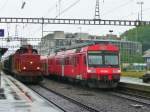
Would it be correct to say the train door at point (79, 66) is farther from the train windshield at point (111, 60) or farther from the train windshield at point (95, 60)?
the train windshield at point (111, 60)

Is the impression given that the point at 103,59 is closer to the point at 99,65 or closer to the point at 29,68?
the point at 99,65

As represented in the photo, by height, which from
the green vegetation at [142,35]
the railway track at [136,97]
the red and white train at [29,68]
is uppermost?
the green vegetation at [142,35]

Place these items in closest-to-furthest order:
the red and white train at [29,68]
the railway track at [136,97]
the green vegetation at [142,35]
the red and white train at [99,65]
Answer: the railway track at [136,97]
the red and white train at [99,65]
the red and white train at [29,68]
the green vegetation at [142,35]

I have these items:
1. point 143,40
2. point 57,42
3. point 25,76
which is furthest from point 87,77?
point 143,40

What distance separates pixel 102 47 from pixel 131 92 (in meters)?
3.70

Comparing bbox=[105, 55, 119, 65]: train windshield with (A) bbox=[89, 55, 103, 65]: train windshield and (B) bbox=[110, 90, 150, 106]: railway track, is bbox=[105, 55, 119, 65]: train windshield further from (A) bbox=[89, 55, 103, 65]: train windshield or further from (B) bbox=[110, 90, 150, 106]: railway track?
(B) bbox=[110, 90, 150, 106]: railway track

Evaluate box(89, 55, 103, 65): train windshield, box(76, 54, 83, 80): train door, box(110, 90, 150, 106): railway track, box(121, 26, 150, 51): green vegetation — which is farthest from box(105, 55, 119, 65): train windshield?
box(121, 26, 150, 51): green vegetation

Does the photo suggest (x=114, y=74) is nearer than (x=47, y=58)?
Yes

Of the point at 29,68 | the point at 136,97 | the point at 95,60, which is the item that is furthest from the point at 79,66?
the point at 136,97

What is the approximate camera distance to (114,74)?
1237 inches

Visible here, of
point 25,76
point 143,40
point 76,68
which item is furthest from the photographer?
point 143,40

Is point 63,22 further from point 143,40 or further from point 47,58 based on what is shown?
point 143,40

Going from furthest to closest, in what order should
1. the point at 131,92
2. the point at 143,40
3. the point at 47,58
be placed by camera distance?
the point at 143,40 → the point at 47,58 → the point at 131,92

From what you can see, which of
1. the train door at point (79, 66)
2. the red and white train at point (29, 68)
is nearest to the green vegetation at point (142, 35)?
the red and white train at point (29, 68)
